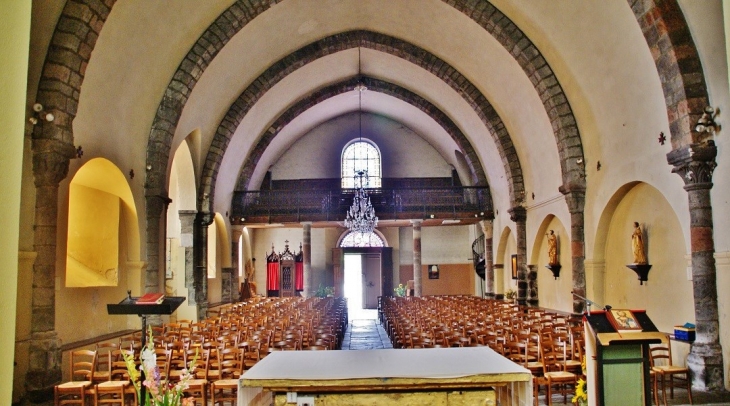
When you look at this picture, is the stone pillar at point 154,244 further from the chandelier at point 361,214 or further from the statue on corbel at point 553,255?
the statue on corbel at point 553,255

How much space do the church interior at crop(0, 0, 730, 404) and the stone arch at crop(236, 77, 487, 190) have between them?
0.29 feet

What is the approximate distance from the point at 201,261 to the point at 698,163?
14752 mm

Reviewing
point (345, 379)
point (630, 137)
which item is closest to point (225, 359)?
point (345, 379)

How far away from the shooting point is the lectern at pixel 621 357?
5.30m

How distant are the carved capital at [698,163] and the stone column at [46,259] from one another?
9624mm

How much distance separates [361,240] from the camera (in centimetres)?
3142

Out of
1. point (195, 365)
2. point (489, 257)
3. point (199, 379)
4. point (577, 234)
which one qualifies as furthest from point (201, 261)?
point (199, 379)

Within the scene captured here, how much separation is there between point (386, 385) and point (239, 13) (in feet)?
39.8

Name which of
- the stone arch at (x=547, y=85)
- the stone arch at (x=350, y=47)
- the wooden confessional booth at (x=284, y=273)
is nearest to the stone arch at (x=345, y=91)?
the stone arch at (x=350, y=47)

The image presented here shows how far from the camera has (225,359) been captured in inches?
330

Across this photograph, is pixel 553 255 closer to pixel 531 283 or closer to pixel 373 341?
pixel 531 283

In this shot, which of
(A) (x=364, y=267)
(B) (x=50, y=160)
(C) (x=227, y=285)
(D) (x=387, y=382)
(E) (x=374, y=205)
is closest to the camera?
(D) (x=387, y=382)

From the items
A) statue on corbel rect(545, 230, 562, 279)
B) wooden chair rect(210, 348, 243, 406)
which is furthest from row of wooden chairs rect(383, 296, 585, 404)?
statue on corbel rect(545, 230, 562, 279)

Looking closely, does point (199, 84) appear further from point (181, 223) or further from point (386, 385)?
point (386, 385)
